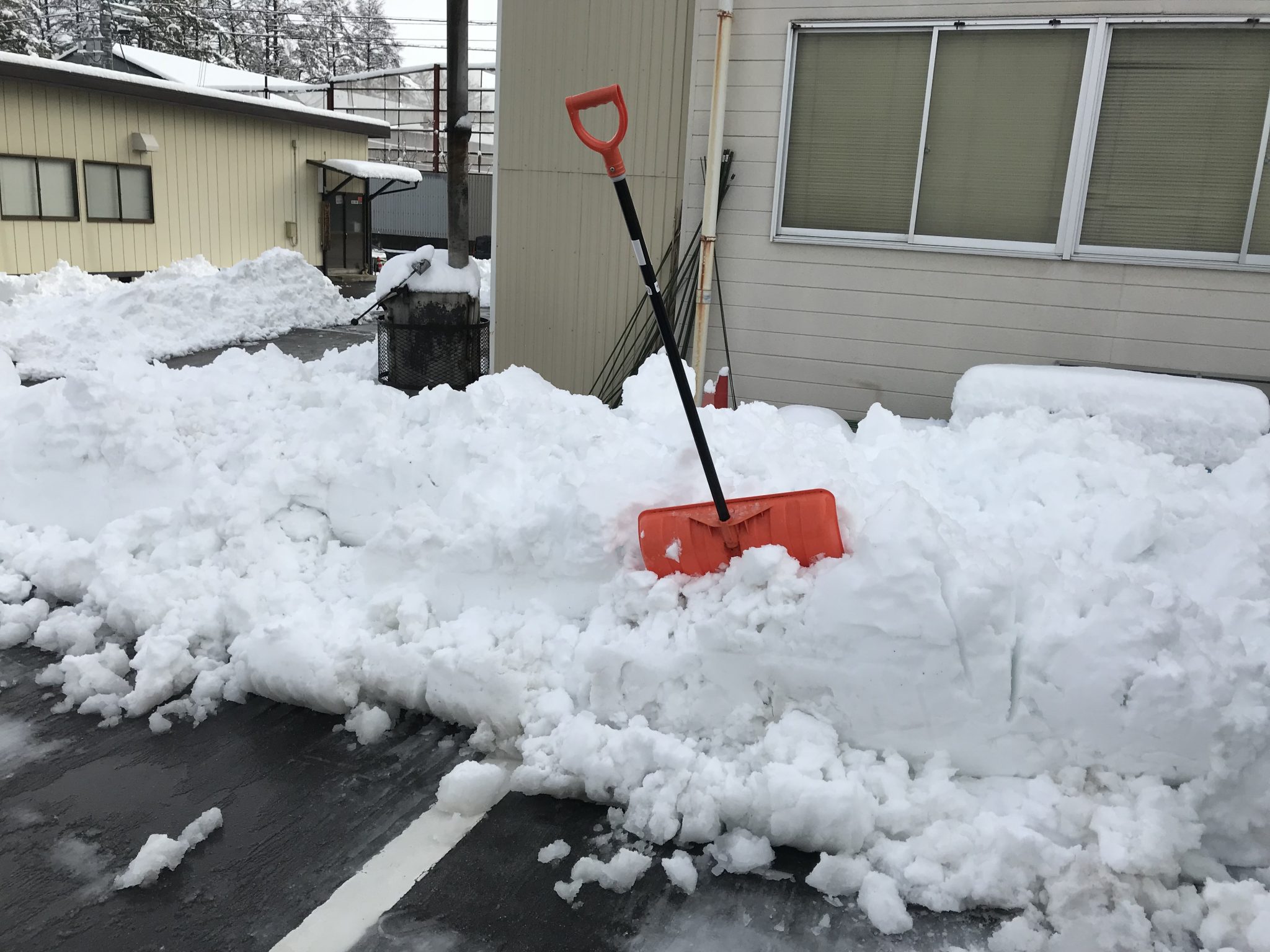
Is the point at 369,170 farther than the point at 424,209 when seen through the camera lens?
No

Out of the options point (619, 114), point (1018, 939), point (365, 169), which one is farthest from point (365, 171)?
point (1018, 939)

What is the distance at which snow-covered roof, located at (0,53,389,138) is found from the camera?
15.8 metres

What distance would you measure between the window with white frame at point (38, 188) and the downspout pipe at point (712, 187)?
46.5 feet

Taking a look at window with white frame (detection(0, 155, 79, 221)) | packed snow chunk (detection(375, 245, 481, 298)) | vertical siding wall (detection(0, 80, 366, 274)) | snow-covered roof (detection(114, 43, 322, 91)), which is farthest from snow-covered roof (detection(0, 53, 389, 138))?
packed snow chunk (detection(375, 245, 481, 298))

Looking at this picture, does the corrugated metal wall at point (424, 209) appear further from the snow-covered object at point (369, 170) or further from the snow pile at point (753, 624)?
the snow pile at point (753, 624)

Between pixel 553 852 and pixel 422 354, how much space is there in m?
8.84

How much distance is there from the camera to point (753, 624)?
11.3 ft

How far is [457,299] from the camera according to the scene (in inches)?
441

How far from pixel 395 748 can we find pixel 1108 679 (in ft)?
8.20

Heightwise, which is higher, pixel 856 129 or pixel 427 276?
pixel 856 129

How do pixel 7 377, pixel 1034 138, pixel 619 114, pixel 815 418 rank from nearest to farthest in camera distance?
pixel 619 114, pixel 815 418, pixel 7 377, pixel 1034 138

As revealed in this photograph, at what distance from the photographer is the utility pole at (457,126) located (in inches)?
426

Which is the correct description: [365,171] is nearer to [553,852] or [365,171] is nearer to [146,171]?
[146,171]

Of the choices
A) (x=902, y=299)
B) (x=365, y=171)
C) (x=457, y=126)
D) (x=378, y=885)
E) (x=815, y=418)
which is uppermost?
(x=365, y=171)
